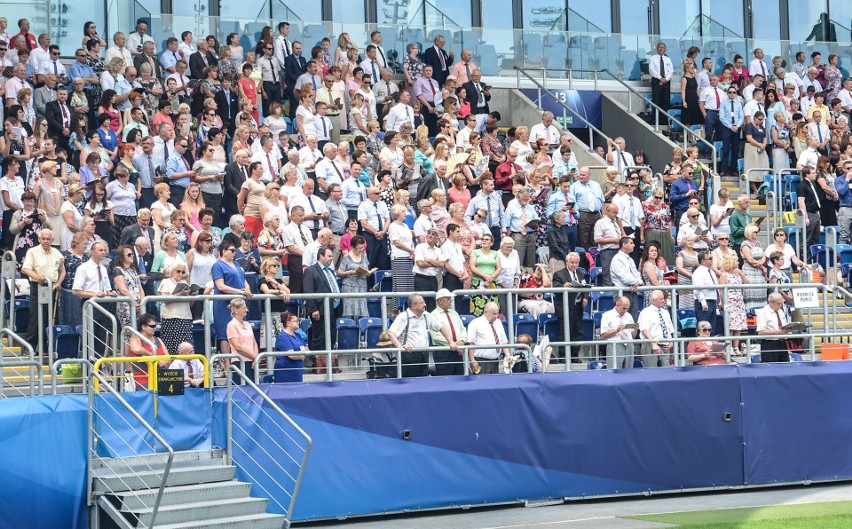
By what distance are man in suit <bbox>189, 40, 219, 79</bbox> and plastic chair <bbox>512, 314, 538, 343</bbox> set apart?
316 inches

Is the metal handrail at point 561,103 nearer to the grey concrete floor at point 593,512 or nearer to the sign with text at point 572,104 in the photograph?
the sign with text at point 572,104

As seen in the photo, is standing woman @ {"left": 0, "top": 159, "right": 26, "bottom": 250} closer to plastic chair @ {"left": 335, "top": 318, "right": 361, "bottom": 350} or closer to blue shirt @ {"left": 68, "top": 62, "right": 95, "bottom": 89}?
blue shirt @ {"left": 68, "top": 62, "right": 95, "bottom": 89}

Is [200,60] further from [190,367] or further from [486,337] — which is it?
[190,367]

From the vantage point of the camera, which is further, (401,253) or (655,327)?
(401,253)

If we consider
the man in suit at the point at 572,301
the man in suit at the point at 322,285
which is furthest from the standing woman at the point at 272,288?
the man in suit at the point at 572,301

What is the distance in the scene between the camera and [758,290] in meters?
21.4

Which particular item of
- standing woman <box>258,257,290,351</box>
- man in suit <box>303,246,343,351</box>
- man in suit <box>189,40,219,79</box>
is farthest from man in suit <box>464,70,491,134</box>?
standing woman <box>258,257,290,351</box>

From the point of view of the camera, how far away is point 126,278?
655 inches

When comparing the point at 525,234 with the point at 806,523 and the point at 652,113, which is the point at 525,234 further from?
the point at 652,113

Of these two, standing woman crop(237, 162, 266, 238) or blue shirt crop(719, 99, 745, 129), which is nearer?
standing woman crop(237, 162, 266, 238)

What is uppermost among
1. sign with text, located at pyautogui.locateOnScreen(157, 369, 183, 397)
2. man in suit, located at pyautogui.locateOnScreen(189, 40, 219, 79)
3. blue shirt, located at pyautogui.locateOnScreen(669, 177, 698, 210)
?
man in suit, located at pyautogui.locateOnScreen(189, 40, 219, 79)

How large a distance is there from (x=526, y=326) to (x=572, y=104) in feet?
39.1

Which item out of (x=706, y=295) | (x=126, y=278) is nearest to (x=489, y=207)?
(x=706, y=295)

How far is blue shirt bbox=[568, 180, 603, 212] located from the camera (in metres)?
22.7
